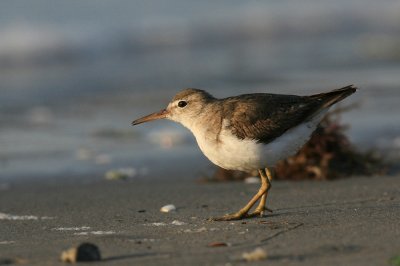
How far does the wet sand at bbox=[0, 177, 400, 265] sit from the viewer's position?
17.6 feet

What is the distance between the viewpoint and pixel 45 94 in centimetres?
1599

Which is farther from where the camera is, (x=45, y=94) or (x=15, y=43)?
(x=15, y=43)

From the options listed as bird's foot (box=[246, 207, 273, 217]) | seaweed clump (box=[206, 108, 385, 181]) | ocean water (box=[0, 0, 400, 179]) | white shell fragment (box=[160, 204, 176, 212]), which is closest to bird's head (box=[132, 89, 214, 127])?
white shell fragment (box=[160, 204, 176, 212])

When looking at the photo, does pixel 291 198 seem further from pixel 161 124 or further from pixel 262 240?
pixel 161 124

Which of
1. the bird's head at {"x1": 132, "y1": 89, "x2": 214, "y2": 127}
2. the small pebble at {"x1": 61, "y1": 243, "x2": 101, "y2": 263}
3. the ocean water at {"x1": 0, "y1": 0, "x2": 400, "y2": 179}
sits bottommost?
the small pebble at {"x1": 61, "y1": 243, "x2": 101, "y2": 263}

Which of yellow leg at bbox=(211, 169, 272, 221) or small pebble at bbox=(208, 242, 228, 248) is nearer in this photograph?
small pebble at bbox=(208, 242, 228, 248)

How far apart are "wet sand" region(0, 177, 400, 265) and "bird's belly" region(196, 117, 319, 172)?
483 mm

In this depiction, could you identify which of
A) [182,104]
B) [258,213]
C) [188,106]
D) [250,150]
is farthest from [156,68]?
[250,150]

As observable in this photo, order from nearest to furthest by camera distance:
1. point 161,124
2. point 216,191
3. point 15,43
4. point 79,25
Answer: point 216,191 → point 161,124 → point 15,43 → point 79,25

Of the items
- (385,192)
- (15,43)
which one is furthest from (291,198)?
(15,43)

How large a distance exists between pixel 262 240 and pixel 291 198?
2139 mm

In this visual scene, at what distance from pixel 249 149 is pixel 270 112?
0.44 metres

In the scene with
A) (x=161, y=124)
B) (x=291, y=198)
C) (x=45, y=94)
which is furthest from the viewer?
(x=45, y=94)

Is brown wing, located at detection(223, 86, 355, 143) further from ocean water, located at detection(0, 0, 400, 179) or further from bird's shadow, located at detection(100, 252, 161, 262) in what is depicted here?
ocean water, located at detection(0, 0, 400, 179)
